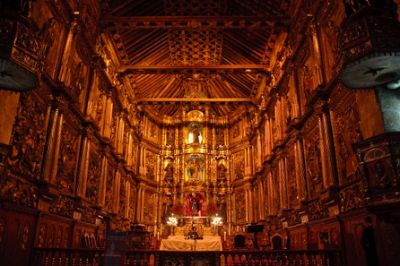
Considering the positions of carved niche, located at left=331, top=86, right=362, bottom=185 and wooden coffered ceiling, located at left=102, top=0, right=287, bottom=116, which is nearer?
carved niche, located at left=331, top=86, right=362, bottom=185

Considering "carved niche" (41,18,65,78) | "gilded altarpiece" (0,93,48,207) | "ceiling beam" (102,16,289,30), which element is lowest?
"gilded altarpiece" (0,93,48,207)

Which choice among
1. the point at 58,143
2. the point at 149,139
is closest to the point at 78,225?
the point at 58,143

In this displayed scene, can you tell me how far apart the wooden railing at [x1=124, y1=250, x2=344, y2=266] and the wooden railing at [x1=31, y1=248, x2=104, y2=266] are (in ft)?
2.94

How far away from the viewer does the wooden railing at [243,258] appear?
7.57m

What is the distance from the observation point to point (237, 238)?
630 inches

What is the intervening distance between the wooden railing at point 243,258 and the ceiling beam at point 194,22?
9674 millimetres

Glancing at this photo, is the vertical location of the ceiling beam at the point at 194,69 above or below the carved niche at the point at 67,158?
above

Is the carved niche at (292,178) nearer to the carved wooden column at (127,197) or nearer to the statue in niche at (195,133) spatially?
the carved wooden column at (127,197)

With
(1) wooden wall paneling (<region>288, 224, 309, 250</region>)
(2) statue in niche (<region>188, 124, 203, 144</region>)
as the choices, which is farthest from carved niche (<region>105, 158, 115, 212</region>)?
(2) statue in niche (<region>188, 124, 203, 144</region>)

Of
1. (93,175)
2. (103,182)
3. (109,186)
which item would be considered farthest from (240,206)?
(93,175)

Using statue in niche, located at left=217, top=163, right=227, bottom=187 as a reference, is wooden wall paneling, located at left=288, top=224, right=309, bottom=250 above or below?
below

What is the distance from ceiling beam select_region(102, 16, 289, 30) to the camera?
13797 millimetres

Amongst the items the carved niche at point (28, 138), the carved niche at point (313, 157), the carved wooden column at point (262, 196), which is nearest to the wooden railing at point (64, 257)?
the carved niche at point (28, 138)

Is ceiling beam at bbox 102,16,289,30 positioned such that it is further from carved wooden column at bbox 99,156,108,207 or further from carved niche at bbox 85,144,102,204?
carved wooden column at bbox 99,156,108,207
